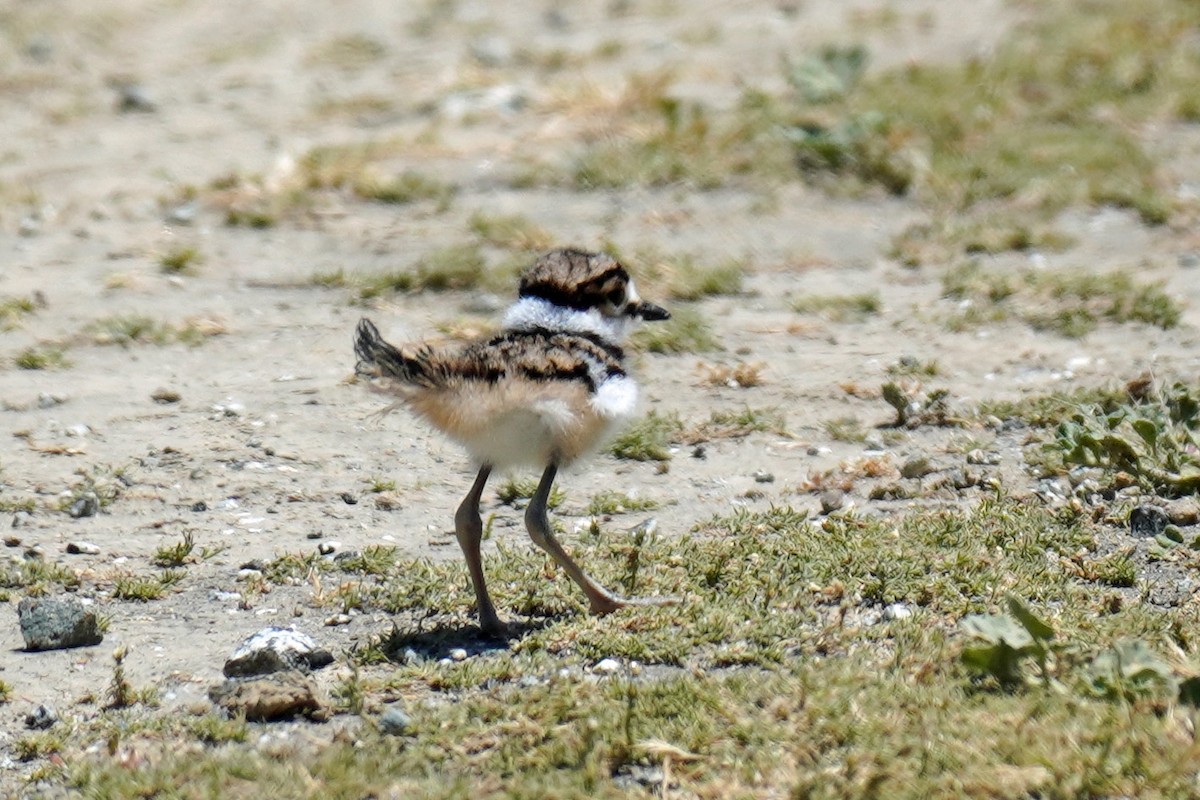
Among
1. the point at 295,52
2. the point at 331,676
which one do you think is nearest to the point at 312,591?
the point at 331,676

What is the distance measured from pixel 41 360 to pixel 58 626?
2.75 meters

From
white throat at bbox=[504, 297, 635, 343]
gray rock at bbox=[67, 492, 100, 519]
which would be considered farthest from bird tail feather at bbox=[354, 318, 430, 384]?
gray rock at bbox=[67, 492, 100, 519]

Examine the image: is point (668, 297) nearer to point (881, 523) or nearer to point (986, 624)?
point (881, 523)

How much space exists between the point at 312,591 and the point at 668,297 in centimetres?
346

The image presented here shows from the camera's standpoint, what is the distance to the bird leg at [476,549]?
17.8 ft

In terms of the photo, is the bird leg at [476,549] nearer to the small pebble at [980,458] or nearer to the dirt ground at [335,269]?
the dirt ground at [335,269]

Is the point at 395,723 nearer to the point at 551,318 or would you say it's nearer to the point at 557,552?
the point at 557,552

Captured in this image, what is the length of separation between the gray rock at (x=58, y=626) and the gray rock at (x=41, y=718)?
432mm

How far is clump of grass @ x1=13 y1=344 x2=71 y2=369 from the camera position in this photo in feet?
25.7

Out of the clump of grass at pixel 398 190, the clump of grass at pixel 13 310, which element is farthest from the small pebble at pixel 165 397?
the clump of grass at pixel 398 190

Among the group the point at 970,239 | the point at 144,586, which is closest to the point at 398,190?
the point at 970,239

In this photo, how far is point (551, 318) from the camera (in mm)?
6004

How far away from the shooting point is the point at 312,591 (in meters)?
5.80

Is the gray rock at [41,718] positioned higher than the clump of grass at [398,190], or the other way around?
the clump of grass at [398,190]
